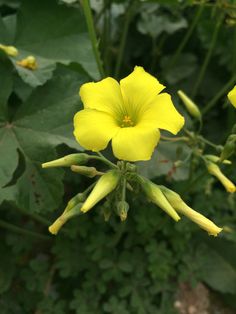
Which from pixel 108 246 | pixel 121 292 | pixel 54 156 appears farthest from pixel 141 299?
pixel 54 156

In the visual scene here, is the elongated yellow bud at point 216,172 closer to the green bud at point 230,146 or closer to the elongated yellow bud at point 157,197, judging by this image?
the green bud at point 230,146

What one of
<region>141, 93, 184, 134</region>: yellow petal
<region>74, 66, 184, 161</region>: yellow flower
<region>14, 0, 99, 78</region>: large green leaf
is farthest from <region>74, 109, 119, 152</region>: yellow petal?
<region>14, 0, 99, 78</region>: large green leaf

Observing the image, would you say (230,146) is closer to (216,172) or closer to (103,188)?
(216,172)

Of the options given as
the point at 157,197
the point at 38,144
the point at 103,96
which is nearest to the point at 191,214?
the point at 157,197

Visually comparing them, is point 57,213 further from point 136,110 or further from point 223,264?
point 136,110

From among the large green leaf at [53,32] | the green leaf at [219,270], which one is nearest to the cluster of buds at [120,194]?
the large green leaf at [53,32]

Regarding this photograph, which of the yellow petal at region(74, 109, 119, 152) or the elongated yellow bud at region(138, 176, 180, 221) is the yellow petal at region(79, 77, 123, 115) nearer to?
the yellow petal at region(74, 109, 119, 152)
